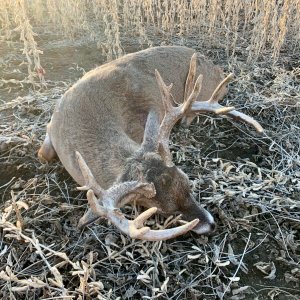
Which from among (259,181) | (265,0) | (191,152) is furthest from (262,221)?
(265,0)

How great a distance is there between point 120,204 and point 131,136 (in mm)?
1197

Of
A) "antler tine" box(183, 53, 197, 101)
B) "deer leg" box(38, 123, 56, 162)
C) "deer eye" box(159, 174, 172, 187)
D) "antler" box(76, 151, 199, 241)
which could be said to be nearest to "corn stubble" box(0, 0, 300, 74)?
"deer leg" box(38, 123, 56, 162)

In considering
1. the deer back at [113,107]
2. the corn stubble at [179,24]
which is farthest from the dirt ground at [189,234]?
the corn stubble at [179,24]

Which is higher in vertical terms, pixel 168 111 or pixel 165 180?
pixel 168 111

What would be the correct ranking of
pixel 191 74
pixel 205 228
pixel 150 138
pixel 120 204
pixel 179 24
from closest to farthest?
pixel 120 204
pixel 205 228
pixel 150 138
pixel 191 74
pixel 179 24

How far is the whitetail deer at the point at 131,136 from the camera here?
2.79 m

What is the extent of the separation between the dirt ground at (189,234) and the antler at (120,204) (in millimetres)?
414

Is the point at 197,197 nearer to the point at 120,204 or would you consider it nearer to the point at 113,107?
the point at 120,204

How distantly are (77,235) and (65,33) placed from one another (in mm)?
4560

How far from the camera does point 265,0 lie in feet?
19.4

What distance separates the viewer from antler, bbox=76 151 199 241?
250 centimetres

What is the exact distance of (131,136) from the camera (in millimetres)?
3934

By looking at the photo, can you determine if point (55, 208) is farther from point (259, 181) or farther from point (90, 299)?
point (259, 181)

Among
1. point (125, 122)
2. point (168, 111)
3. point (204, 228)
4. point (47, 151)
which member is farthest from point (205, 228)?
point (47, 151)
